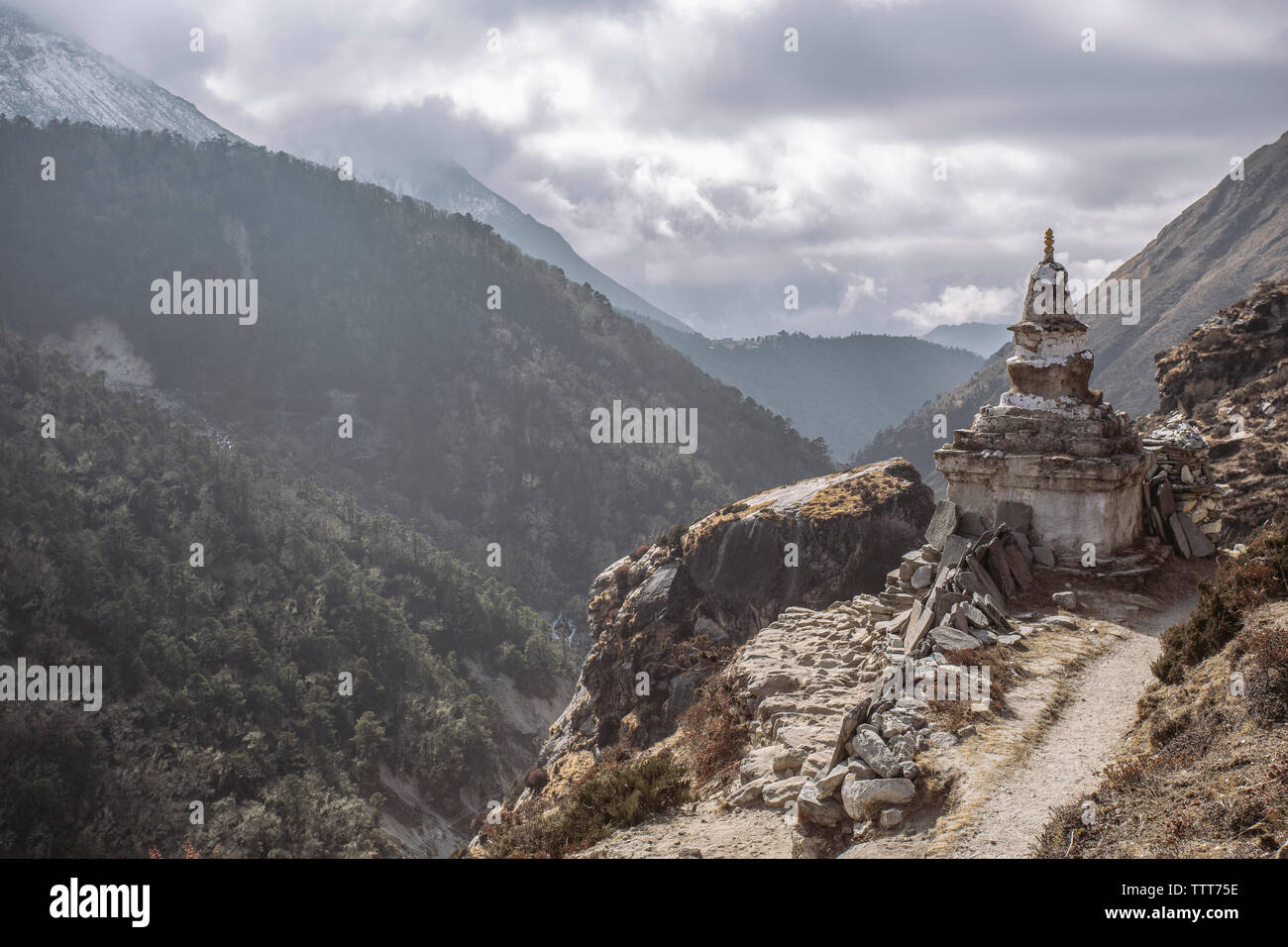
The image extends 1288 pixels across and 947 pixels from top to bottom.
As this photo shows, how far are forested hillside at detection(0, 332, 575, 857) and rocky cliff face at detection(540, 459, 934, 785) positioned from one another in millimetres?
19539

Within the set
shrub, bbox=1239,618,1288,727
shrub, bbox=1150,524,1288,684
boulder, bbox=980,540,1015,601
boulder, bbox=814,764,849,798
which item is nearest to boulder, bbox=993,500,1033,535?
boulder, bbox=980,540,1015,601

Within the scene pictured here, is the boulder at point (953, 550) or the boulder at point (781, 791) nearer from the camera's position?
the boulder at point (781, 791)

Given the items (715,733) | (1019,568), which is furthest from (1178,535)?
(715,733)

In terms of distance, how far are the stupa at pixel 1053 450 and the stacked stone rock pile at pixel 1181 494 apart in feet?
1.84

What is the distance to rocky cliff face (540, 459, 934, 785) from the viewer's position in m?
16.6

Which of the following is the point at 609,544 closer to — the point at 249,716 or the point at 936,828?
the point at 249,716

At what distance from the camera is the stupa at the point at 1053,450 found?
40.4ft

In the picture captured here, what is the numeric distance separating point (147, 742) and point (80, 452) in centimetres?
2679

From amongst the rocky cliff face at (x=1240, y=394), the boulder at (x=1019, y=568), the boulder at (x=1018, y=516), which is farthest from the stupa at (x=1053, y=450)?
the rocky cliff face at (x=1240, y=394)

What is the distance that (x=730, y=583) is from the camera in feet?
58.8

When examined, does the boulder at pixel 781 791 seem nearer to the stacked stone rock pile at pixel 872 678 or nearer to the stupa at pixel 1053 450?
the stacked stone rock pile at pixel 872 678

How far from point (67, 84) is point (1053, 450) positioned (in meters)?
192

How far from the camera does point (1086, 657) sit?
30.0ft
